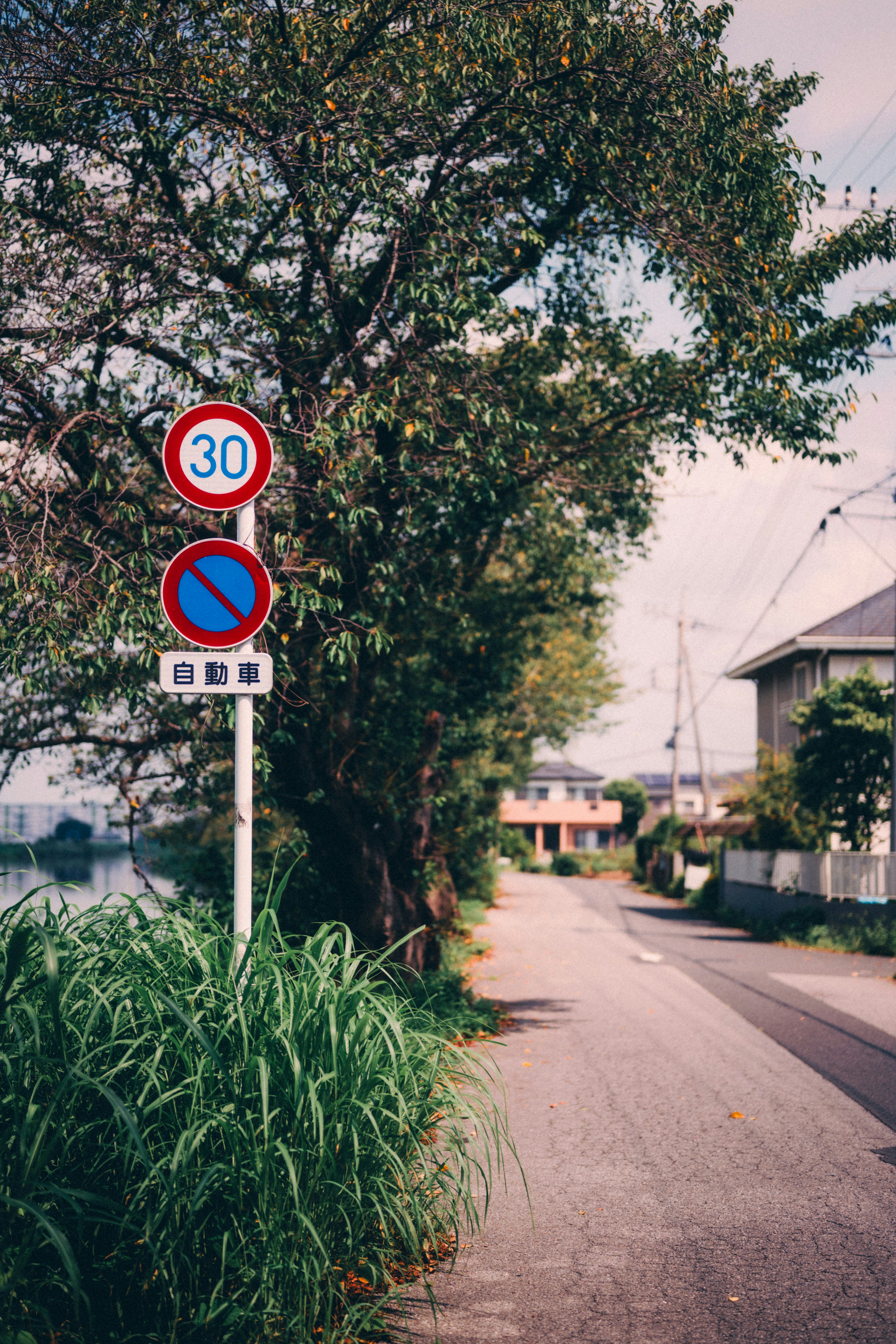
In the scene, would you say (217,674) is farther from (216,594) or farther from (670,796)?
(670,796)

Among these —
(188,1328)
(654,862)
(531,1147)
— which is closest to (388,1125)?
(188,1328)

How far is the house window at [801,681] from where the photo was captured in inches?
1171

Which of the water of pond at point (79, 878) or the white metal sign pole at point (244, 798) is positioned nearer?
the white metal sign pole at point (244, 798)

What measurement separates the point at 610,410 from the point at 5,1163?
923cm

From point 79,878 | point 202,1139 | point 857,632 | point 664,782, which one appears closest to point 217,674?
point 202,1139

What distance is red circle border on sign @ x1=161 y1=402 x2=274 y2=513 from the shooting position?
461 cm

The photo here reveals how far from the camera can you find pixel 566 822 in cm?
7631

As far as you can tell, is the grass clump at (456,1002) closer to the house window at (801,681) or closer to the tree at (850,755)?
the tree at (850,755)

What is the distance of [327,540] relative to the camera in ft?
30.2

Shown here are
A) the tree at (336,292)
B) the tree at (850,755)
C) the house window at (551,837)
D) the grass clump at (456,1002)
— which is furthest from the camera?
the house window at (551,837)

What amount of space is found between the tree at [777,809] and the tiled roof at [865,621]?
15.3 feet

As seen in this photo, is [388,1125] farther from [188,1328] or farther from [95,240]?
[95,240]

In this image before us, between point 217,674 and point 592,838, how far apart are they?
76.8 m

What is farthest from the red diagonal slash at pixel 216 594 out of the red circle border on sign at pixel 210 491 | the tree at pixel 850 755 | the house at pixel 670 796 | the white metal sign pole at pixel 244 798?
the house at pixel 670 796
